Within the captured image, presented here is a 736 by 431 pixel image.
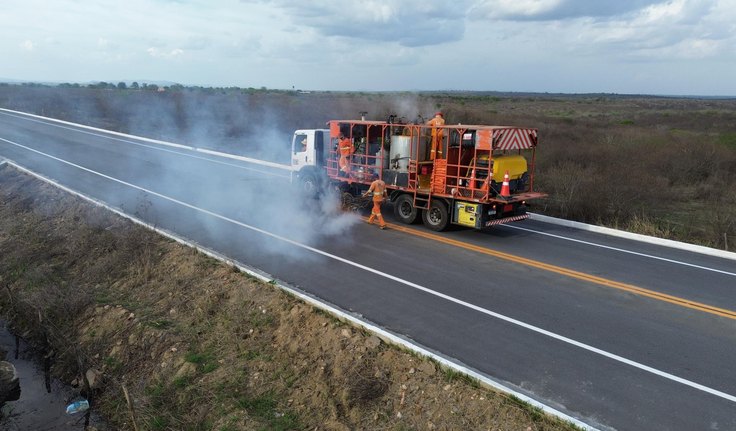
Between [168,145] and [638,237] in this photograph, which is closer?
[638,237]

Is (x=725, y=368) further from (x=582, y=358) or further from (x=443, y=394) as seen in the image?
(x=443, y=394)

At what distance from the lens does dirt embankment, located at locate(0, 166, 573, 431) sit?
22.3ft

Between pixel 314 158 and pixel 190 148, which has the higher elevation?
pixel 314 158

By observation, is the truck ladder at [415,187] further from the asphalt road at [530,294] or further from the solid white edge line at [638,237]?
the solid white edge line at [638,237]

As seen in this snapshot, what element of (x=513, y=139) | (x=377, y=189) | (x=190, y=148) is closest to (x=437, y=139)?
(x=513, y=139)

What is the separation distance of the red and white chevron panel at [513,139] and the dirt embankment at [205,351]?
21.9 feet

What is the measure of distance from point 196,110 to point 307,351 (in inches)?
1552

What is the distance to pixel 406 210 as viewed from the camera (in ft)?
49.1

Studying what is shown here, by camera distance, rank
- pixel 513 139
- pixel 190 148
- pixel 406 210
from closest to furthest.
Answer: pixel 513 139 → pixel 406 210 → pixel 190 148

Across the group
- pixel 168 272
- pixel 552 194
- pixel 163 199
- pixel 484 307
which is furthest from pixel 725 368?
pixel 163 199

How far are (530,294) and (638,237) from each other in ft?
19.8

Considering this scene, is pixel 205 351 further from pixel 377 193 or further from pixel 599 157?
pixel 599 157

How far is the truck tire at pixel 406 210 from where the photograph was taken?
576 inches

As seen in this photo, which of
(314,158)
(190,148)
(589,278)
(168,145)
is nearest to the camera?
(589,278)
